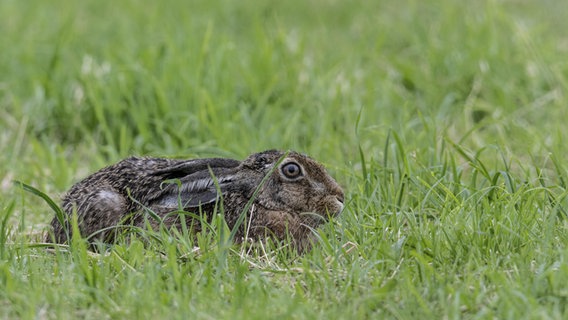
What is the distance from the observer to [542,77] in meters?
8.49

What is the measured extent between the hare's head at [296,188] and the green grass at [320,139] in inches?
6.0

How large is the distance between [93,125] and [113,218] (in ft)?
9.22

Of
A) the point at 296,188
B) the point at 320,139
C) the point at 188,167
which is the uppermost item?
the point at 188,167

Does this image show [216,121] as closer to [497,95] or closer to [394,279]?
[497,95]

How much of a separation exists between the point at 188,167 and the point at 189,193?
154mm

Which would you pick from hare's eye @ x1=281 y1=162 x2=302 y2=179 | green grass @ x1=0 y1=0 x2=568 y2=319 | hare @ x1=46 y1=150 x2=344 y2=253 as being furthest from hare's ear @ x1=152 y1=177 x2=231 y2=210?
hare's eye @ x1=281 y1=162 x2=302 y2=179

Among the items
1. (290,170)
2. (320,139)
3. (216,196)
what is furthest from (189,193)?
(320,139)

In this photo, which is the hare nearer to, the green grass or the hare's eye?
the hare's eye

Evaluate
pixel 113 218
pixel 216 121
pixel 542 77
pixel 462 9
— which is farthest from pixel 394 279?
pixel 462 9

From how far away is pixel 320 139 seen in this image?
720 cm

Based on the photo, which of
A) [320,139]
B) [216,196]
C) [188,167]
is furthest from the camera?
[320,139]

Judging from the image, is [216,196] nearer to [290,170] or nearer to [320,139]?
[290,170]

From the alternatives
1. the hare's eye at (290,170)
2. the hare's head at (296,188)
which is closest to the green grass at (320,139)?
the hare's head at (296,188)

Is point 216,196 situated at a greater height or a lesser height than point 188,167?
lesser
